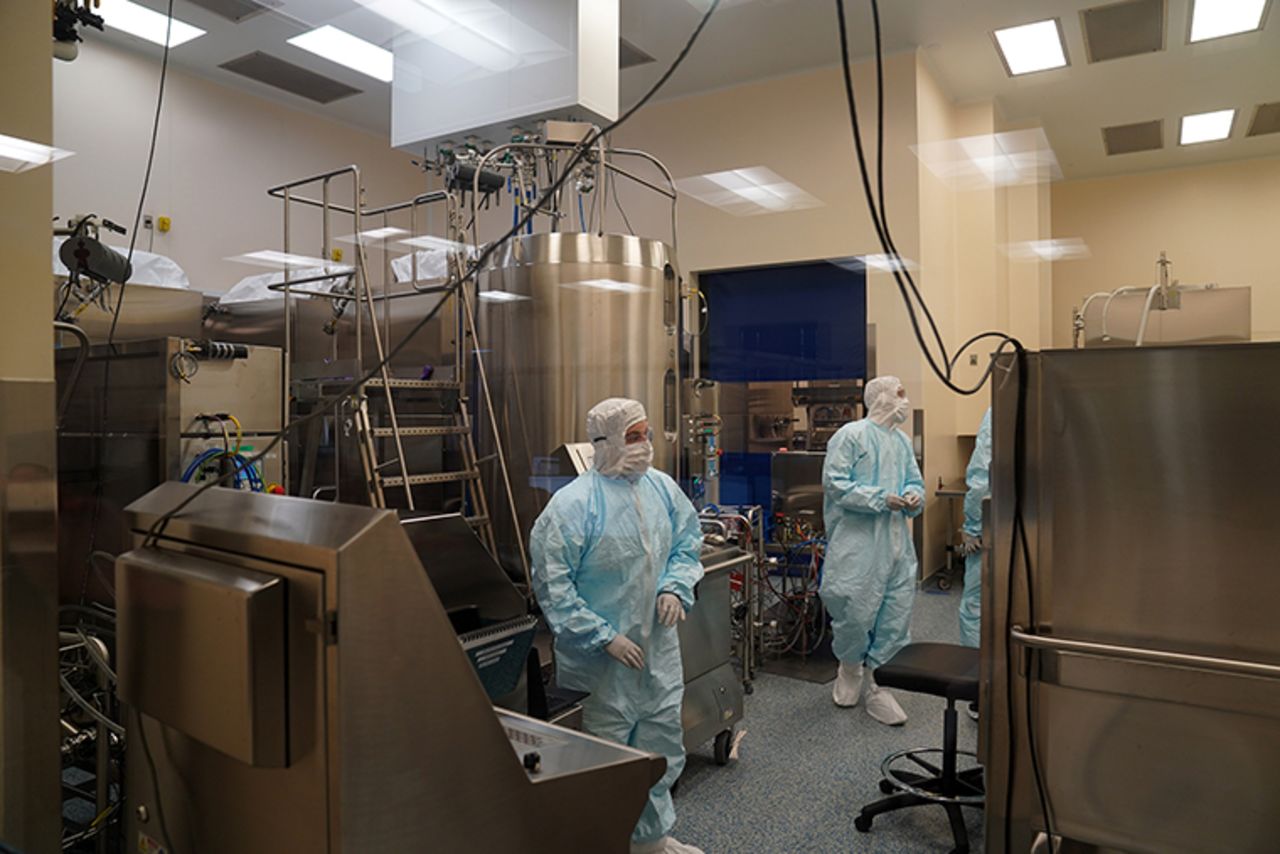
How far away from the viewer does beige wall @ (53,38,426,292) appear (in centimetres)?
216

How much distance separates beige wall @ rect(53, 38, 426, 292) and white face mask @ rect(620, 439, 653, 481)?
1.48m

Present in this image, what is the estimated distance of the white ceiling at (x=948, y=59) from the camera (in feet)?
7.51

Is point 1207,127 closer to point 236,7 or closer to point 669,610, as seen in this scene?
point 669,610

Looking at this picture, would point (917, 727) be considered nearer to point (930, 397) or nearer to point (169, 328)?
point (930, 397)

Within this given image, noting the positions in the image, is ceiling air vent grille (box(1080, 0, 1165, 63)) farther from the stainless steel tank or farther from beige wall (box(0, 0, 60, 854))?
beige wall (box(0, 0, 60, 854))

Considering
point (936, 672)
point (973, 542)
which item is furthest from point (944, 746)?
point (973, 542)

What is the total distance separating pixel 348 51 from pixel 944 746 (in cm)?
301

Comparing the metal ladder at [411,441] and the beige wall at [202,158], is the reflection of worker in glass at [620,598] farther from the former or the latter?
the beige wall at [202,158]

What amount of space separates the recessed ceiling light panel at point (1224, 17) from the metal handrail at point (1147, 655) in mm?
1955

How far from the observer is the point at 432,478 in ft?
9.12

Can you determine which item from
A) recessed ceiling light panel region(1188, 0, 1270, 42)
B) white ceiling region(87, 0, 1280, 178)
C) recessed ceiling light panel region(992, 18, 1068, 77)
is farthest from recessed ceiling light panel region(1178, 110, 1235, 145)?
recessed ceiling light panel region(992, 18, 1068, 77)

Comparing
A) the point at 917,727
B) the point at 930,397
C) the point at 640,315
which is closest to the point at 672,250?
the point at 640,315

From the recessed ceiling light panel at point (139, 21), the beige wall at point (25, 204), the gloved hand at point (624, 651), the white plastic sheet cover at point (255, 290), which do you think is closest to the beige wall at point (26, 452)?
the beige wall at point (25, 204)

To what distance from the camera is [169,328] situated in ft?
9.72
